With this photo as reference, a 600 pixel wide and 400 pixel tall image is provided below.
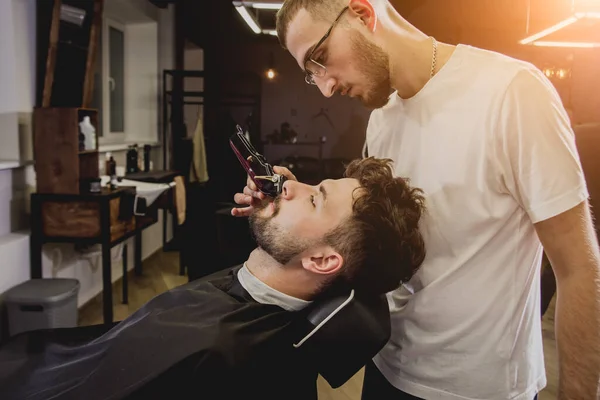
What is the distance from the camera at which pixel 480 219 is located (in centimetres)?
112

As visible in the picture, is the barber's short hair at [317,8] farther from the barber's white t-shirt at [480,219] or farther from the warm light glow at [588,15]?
the warm light glow at [588,15]

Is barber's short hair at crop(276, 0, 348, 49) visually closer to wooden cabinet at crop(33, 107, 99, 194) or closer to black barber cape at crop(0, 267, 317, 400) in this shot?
black barber cape at crop(0, 267, 317, 400)

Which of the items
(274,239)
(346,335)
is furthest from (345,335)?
(274,239)

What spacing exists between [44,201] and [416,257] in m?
2.73

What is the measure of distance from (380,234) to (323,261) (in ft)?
0.53

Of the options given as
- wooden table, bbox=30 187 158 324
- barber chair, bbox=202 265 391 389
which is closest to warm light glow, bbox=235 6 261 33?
wooden table, bbox=30 187 158 324

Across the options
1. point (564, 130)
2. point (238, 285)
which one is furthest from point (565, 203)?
point (238, 285)

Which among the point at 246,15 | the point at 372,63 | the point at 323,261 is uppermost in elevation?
the point at 246,15

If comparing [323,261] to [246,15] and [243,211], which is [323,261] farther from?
[246,15]

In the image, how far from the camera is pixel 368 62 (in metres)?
1.23

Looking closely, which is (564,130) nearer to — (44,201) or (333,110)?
(44,201)

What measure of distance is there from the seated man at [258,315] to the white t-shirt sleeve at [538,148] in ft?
0.85

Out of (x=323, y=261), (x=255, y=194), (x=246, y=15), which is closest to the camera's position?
(x=323, y=261)

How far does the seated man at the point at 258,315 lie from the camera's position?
1173 mm
